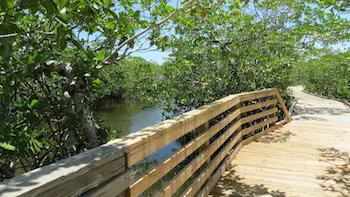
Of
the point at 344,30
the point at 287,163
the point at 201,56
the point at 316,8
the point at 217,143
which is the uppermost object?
the point at 316,8

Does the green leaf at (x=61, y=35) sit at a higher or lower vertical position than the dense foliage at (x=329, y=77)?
higher

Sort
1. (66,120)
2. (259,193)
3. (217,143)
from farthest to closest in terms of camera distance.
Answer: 1. (217,143)
2. (259,193)
3. (66,120)

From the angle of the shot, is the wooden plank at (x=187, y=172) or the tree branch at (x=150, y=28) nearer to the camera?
the wooden plank at (x=187, y=172)

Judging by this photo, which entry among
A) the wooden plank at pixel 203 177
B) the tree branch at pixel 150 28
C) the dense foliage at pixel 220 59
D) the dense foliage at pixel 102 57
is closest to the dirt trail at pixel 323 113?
the dense foliage at pixel 102 57

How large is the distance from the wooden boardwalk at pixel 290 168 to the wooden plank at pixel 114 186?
67.1 inches

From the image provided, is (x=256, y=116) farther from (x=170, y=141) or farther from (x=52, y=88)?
(x=52, y=88)

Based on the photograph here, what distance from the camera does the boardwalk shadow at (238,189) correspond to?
303 cm

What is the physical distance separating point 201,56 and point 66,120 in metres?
4.87

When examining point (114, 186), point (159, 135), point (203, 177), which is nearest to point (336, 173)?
point (203, 177)

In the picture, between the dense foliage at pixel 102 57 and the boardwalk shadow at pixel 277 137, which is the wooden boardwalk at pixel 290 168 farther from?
the dense foliage at pixel 102 57

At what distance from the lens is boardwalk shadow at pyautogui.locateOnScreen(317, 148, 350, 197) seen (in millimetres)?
3225

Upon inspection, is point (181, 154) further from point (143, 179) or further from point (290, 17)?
point (290, 17)

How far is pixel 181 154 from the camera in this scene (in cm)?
244

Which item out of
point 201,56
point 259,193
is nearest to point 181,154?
point 259,193
